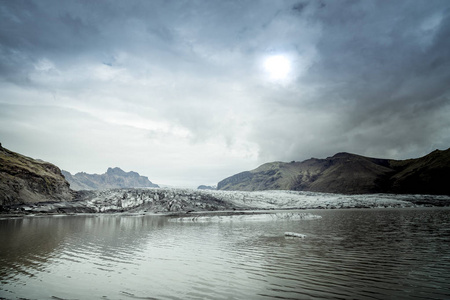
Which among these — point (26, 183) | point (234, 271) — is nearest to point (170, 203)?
point (26, 183)

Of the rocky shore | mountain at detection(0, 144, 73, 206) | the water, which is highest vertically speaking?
mountain at detection(0, 144, 73, 206)

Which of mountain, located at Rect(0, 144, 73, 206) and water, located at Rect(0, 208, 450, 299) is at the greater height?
mountain, located at Rect(0, 144, 73, 206)

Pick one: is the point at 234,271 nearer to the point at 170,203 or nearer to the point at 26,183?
the point at 170,203

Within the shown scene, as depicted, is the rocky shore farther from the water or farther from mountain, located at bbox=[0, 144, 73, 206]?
the water

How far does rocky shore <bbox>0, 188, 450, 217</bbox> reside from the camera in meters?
80.6

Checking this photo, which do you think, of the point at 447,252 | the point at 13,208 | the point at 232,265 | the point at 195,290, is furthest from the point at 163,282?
the point at 13,208

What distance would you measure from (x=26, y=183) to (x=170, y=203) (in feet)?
167

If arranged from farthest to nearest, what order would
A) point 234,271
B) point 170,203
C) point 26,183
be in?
point 170,203
point 26,183
point 234,271

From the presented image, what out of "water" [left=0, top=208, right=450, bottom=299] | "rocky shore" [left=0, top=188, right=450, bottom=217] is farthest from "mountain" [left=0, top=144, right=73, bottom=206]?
"water" [left=0, top=208, right=450, bottom=299]

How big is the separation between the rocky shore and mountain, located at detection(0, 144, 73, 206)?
18.6 feet

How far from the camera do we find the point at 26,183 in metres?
86.7

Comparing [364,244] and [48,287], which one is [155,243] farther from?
[364,244]

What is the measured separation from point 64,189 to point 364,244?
371 feet

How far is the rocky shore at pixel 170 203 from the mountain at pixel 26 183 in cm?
567
